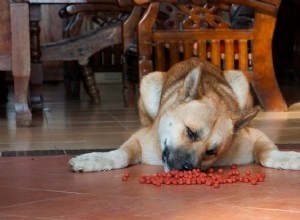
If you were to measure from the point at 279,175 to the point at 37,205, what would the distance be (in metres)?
0.83

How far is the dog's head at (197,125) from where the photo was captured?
227 cm

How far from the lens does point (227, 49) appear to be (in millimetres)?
4191

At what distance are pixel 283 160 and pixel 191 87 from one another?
0.39m

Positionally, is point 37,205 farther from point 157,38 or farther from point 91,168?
point 157,38

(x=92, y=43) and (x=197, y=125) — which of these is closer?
(x=197, y=125)

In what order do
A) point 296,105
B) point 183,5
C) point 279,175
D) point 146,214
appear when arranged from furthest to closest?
point 296,105 < point 183,5 < point 279,175 < point 146,214

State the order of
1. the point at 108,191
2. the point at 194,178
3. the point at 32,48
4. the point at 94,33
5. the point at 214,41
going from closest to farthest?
1. the point at 108,191
2. the point at 194,178
3. the point at 214,41
4. the point at 32,48
5. the point at 94,33

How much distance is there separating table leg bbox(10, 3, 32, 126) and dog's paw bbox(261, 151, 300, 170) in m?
1.61

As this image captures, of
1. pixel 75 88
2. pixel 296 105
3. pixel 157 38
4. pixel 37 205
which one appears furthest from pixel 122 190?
pixel 75 88

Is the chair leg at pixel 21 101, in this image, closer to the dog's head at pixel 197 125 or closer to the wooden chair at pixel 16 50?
the wooden chair at pixel 16 50

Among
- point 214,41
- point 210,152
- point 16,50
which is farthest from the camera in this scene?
point 214,41

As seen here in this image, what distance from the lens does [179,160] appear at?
2.26 meters

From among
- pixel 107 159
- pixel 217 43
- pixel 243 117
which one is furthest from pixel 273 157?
pixel 217 43

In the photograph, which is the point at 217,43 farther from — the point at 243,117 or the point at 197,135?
the point at 197,135
